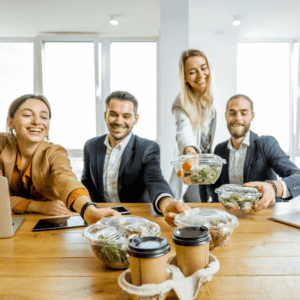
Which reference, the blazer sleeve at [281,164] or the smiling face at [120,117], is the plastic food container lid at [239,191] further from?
the smiling face at [120,117]

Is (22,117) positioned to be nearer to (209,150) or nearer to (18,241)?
(18,241)

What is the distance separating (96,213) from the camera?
112cm

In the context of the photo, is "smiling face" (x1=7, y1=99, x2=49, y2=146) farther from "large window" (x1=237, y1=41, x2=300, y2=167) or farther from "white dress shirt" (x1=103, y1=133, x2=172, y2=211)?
"large window" (x1=237, y1=41, x2=300, y2=167)

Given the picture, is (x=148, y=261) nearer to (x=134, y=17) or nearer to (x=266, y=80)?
(x=134, y=17)

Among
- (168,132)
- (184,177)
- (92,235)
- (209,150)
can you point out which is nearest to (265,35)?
(168,132)

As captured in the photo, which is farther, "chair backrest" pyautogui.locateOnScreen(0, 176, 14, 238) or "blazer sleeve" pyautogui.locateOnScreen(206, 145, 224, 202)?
"blazer sleeve" pyautogui.locateOnScreen(206, 145, 224, 202)

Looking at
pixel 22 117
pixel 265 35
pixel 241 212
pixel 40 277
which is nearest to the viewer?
pixel 40 277

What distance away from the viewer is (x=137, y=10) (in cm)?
363

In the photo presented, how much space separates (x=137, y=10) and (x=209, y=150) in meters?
2.28

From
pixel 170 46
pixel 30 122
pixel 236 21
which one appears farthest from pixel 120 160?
pixel 236 21

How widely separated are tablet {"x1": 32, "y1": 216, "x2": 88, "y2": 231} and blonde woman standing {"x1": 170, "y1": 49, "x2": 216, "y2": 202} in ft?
3.48

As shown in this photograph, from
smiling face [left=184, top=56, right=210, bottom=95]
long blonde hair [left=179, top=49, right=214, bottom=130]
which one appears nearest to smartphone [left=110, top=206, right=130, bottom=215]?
long blonde hair [left=179, top=49, right=214, bottom=130]

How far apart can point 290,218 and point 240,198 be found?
23 cm

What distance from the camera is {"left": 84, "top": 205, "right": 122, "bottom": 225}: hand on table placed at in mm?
1103
